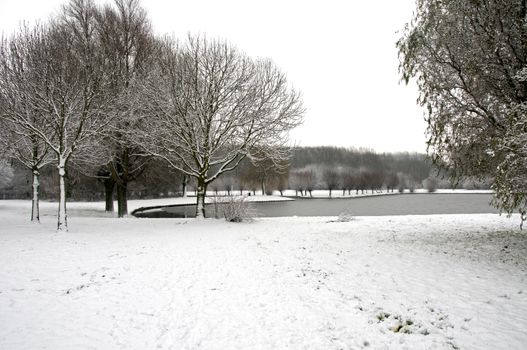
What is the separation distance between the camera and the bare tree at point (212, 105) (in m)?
15.7

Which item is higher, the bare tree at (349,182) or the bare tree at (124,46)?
the bare tree at (124,46)

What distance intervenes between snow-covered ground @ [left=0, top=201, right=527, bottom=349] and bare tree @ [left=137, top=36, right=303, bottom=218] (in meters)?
6.38

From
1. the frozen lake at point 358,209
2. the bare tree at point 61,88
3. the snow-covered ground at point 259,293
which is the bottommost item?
the frozen lake at point 358,209

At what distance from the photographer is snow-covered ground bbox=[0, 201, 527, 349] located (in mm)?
4750

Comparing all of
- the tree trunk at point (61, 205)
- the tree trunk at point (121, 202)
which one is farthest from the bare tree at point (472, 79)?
the tree trunk at point (121, 202)

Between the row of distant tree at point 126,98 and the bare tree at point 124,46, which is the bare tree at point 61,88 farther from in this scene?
the bare tree at point 124,46

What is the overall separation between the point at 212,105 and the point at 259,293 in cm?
1177

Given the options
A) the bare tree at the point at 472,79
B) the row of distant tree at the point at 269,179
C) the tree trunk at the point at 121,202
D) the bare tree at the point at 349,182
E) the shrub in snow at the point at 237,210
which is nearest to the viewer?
the bare tree at the point at 472,79

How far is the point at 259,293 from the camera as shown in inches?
256

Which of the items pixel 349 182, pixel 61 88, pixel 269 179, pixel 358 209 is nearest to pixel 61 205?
pixel 61 88

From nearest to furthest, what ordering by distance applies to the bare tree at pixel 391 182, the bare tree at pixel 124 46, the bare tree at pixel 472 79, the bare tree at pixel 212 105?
1. the bare tree at pixel 472 79
2. the bare tree at pixel 212 105
3. the bare tree at pixel 124 46
4. the bare tree at pixel 391 182

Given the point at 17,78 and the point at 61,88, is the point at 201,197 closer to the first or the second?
the point at 61,88

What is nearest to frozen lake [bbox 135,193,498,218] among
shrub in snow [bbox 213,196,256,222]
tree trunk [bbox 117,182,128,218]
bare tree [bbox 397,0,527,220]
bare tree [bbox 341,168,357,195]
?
shrub in snow [bbox 213,196,256,222]

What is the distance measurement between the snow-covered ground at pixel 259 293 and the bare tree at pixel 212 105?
638cm
